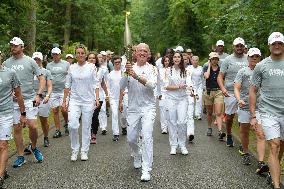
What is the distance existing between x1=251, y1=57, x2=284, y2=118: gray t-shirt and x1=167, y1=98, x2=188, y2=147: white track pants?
3525 millimetres

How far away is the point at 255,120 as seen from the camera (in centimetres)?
796

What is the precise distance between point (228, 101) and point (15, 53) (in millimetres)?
4813

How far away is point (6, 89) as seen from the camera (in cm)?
857

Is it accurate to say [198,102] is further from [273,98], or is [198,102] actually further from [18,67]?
[273,98]

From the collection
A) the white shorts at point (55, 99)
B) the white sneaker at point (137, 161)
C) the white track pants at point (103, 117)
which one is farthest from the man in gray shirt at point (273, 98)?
the white shorts at point (55, 99)

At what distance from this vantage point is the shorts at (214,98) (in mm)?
13696

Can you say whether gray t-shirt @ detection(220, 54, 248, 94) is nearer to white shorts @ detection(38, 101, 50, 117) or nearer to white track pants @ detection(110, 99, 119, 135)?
white track pants @ detection(110, 99, 119, 135)

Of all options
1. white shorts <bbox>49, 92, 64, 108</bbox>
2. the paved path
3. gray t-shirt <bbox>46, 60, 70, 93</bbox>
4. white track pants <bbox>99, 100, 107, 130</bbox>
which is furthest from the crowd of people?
white track pants <bbox>99, 100, 107, 130</bbox>

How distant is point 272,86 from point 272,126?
599 millimetres

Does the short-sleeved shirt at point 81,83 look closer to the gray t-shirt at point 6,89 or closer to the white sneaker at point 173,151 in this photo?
the white sneaker at point 173,151

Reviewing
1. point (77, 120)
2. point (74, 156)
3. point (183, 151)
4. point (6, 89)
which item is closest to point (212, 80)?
point (183, 151)

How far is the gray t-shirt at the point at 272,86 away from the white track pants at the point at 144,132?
2.05m

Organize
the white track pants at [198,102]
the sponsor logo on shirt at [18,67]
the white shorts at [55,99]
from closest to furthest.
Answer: the sponsor logo on shirt at [18,67], the white shorts at [55,99], the white track pants at [198,102]

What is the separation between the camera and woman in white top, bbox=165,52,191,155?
11.3m
